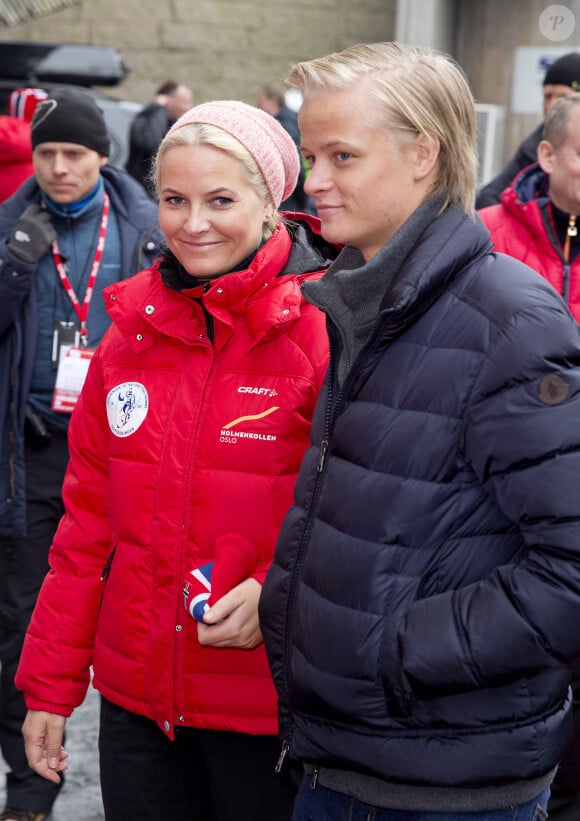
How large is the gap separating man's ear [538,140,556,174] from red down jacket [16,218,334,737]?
1.42 metres

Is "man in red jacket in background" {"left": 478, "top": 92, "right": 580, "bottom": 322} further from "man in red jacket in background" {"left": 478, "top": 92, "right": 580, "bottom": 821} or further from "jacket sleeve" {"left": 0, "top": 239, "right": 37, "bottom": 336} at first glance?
"jacket sleeve" {"left": 0, "top": 239, "right": 37, "bottom": 336}

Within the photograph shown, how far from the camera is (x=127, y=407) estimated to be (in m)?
2.46

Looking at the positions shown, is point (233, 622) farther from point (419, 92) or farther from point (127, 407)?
point (419, 92)

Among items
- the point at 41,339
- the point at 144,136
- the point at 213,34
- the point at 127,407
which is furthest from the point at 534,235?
the point at 213,34

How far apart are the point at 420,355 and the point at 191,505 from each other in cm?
72

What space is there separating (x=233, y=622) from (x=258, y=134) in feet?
3.03

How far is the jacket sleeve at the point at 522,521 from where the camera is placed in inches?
66.0

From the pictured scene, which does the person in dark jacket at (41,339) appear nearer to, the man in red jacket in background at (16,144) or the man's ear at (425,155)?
the man in red jacket in background at (16,144)

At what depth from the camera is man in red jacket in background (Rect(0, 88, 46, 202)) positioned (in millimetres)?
4902

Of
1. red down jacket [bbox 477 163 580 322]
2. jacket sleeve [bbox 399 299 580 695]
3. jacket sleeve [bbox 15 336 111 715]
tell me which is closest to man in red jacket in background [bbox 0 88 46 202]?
red down jacket [bbox 477 163 580 322]

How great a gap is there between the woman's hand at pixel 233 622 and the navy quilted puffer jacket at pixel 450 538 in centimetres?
33

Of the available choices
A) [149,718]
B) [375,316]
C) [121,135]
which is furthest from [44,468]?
[121,135]

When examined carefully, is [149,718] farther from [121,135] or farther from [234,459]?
[121,135]

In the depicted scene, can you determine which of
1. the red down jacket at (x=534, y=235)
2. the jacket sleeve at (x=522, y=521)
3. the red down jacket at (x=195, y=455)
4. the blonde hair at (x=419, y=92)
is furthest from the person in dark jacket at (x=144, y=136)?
the jacket sleeve at (x=522, y=521)
